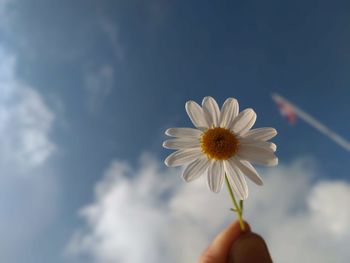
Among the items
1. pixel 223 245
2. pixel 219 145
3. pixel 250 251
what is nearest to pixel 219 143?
pixel 219 145

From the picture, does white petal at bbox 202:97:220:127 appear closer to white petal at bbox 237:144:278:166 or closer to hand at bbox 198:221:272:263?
white petal at bbox 237:144:278:166

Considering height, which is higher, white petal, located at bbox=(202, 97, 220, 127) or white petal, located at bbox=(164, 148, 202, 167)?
white petal, located at bbox=(202, 97, 220, 127)

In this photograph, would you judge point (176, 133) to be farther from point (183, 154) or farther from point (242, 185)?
point (242, 185)

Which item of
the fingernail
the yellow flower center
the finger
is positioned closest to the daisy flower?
the yellow flower center

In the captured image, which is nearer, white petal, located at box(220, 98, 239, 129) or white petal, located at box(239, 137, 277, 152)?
white petal, located at box(239, 137, 277, 152)

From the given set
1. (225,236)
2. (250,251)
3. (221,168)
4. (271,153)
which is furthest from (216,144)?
(250,251)

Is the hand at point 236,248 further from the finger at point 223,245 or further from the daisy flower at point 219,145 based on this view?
the daisy flower at point 219,145

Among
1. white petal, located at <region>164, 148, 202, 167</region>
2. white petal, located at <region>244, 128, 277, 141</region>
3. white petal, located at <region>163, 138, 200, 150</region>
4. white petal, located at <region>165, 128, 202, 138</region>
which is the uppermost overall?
white petal, located at <region>165, 128, 202, 138</region>
